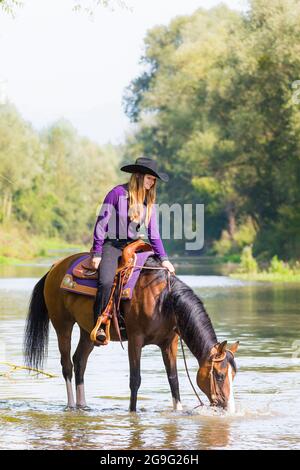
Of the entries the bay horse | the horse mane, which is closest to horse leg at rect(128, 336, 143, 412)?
the bay horse

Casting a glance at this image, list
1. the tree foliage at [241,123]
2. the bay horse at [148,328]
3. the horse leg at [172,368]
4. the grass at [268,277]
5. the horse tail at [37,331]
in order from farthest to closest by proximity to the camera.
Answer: the tree foliage at [241,123] → the grass at [268,277] → the horse tail at [37,331] → the horse leg at [172,368] → the bay horse at [148,328]

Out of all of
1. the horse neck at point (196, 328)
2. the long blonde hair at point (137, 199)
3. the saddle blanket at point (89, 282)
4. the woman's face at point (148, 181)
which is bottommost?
the horse neck at point (196, 328)

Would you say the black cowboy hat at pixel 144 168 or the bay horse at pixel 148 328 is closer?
the bay horse at pixel 148 328

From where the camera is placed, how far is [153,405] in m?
12.7

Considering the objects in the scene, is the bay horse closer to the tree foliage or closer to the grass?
the grass

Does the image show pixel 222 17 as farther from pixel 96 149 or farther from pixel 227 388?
pixel 227 388

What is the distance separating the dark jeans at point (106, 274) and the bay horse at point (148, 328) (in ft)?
0.66

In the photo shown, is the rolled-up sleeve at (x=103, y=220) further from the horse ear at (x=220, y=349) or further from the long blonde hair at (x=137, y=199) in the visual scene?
the horse ear at (x=220, y=349)

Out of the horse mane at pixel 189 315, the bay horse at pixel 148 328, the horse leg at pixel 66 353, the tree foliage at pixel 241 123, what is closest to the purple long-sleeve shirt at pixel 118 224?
the bay horse at pixel 148 328

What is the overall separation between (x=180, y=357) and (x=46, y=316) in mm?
4907

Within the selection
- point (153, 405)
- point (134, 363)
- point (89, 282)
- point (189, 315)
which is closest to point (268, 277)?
point (153, 405)

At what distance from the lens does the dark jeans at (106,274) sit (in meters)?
12.1

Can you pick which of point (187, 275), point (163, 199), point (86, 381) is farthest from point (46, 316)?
point (163, 199)

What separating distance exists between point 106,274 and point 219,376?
171 cm
